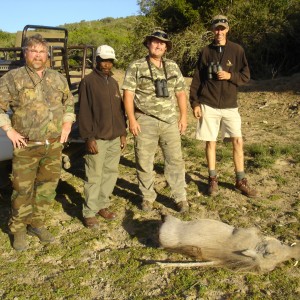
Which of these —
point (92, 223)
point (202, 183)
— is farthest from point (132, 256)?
point (202, 183)

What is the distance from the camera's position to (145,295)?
3.06m

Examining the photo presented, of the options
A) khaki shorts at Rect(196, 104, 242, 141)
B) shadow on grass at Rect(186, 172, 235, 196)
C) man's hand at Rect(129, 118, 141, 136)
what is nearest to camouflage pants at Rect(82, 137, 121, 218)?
man's hand at Rect(129, 118, 141, 136)

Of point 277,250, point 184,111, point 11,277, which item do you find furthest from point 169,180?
point 11,277

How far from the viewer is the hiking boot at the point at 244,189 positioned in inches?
184

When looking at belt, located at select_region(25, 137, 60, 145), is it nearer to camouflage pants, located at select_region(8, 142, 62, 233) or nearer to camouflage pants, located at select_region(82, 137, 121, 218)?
camouflage pants, located at select_region(8, 142, 62, 233)

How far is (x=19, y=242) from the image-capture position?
3672 mm

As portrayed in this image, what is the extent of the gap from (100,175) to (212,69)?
1.65 metres

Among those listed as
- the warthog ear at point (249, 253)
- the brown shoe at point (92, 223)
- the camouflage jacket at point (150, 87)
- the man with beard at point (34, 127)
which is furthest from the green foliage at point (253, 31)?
the warthog ear at point (249, 253)

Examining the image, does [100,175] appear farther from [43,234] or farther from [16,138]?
[16,138]

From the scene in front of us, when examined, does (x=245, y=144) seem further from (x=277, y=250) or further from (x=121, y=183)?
(x=277, y=250)

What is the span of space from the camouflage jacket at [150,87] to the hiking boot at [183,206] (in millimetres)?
866

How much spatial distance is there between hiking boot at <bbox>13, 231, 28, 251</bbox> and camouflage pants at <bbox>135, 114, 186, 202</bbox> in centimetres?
129

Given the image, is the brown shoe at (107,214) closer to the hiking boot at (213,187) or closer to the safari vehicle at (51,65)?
the safari vehicle at (51,65)

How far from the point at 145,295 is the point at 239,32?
14217 millimetres
